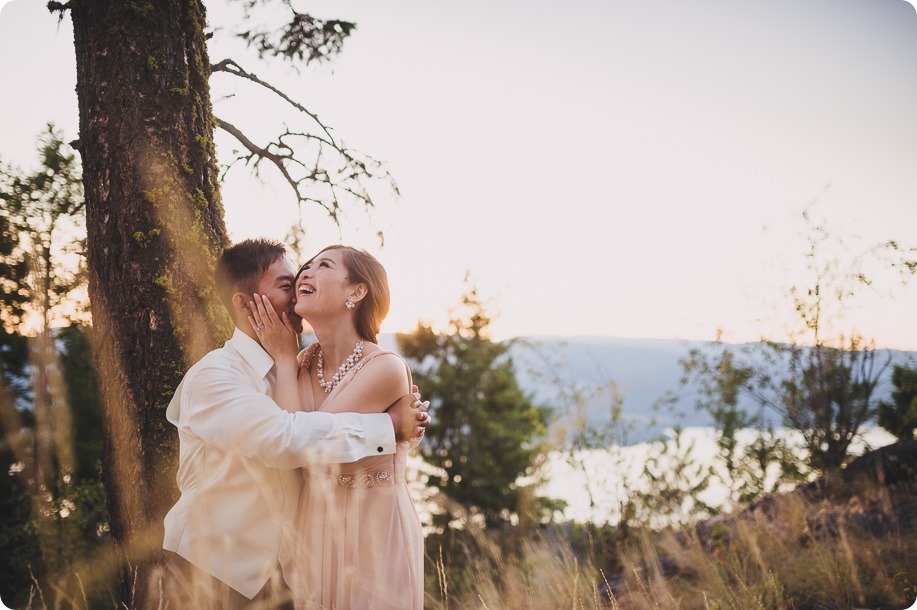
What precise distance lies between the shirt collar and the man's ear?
0.48 meters

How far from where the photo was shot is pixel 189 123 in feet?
9.46

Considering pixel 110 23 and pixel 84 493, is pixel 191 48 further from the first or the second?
pixel 84 493

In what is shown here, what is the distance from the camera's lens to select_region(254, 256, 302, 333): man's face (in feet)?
8.30

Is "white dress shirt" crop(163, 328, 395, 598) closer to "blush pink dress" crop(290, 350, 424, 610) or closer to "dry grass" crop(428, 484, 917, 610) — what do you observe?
"blush pink dress" crop(290, 350, 424, 610)

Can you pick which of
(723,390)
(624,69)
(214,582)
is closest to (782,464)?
(723,390)

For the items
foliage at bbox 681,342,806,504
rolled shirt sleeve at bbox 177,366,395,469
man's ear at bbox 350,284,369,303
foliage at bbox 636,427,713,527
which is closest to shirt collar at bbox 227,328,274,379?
rolled shirt sleeve at bbox 177,366,395,469

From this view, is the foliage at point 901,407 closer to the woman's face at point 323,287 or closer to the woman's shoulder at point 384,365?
the woman's shoulder at point 384,365

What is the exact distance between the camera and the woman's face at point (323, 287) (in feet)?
8.43

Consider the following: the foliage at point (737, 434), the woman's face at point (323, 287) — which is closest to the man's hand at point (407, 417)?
the woman's face at point (323, 287)

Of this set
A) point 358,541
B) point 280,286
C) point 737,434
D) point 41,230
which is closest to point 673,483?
point 737,434

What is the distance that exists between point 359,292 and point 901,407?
824 centimetres

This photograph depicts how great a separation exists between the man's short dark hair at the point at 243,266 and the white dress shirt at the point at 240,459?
35 cm

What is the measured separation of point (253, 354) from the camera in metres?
2.34

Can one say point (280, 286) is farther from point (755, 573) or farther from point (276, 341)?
point (755, 573)
